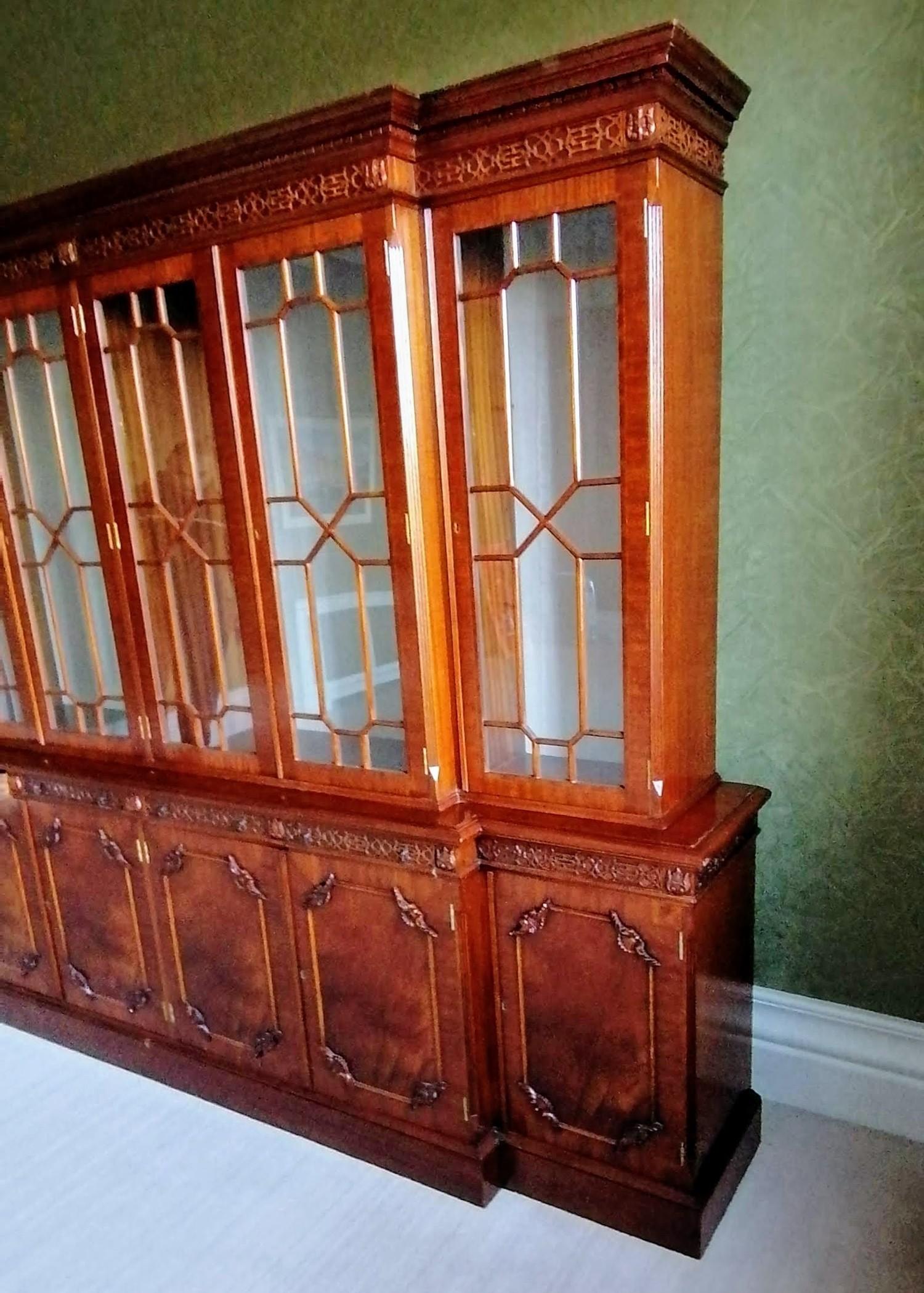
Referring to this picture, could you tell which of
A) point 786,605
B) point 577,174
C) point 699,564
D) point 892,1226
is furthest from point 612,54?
point 892,1226

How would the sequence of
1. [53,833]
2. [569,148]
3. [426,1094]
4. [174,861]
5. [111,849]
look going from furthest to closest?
[53,833], [111,849], [174,861], [426,1094], [569,148]

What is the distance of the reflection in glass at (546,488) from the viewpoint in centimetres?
151

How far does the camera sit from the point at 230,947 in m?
2.02

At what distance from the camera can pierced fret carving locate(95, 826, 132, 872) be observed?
2141 millimetres

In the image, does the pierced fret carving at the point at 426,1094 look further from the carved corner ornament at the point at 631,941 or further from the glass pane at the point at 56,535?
the glass pane at the point at 56,535

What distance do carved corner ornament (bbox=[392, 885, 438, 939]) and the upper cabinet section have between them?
0.20 m

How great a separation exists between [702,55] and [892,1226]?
6.77ft

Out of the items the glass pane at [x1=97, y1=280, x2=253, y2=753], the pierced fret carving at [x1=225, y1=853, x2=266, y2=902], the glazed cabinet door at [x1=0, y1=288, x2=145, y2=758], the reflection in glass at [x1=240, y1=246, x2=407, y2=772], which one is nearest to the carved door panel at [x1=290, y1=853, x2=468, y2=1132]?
the pierced fret carving at [x1=225, y1=853, x2=266, y2=902]

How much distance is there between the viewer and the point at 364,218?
156 centimetres

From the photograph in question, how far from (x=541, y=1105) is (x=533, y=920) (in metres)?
0.39

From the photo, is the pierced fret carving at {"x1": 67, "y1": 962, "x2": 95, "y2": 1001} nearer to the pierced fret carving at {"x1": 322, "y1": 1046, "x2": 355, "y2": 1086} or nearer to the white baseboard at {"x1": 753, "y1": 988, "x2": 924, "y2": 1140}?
the pierced fret carving at {"x1": 322, "y1": 1046, "x2": 355, "y2": 1086}

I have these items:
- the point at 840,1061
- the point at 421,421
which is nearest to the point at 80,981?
the point at 421,421

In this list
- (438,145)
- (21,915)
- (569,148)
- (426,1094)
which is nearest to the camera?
(569,148)

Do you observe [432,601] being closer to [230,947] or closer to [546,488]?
[546,488]
